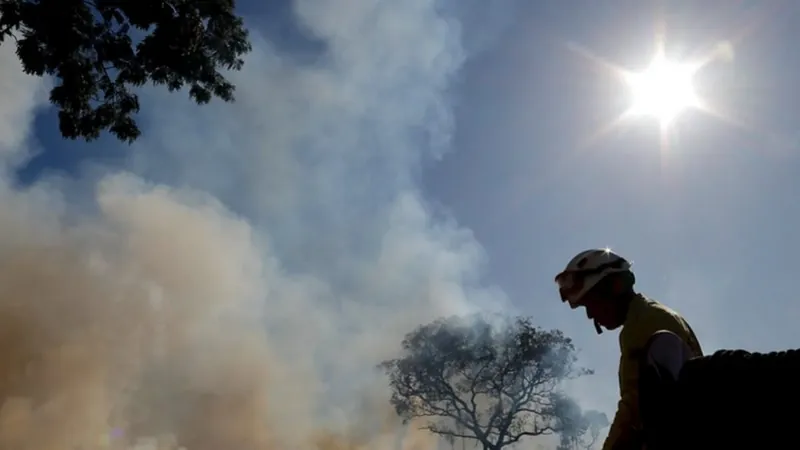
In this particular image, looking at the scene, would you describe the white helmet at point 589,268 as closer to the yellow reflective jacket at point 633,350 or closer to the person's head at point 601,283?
the person's head at point 601,283

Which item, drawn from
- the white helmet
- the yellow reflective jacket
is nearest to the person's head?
the white helmet

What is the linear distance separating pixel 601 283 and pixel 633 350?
0.35m

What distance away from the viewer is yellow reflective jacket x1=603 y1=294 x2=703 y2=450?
2.34 meters

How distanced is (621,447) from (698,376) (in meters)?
1.26

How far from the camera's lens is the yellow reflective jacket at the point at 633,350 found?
7.66 feet

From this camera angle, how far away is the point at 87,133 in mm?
11695

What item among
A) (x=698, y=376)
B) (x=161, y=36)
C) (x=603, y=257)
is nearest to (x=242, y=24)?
(x=161, y=36)

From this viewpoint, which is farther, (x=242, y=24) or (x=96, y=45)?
(x=242, y=24)

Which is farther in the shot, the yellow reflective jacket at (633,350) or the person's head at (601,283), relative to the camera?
the person's head at (601,283)

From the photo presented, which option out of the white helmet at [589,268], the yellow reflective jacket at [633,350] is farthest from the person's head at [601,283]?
the yellow reflective jacket at [633,350]

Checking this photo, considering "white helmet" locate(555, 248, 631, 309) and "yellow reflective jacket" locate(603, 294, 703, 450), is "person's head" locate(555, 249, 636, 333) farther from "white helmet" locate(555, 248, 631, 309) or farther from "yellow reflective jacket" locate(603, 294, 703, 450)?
"yellow reflective jacket" locate(603, 294, 703, 450)

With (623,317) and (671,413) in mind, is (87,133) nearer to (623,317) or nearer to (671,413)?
(623,317)

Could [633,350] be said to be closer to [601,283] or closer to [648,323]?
[648,323]

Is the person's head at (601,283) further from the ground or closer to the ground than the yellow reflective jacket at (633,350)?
further from the ground
